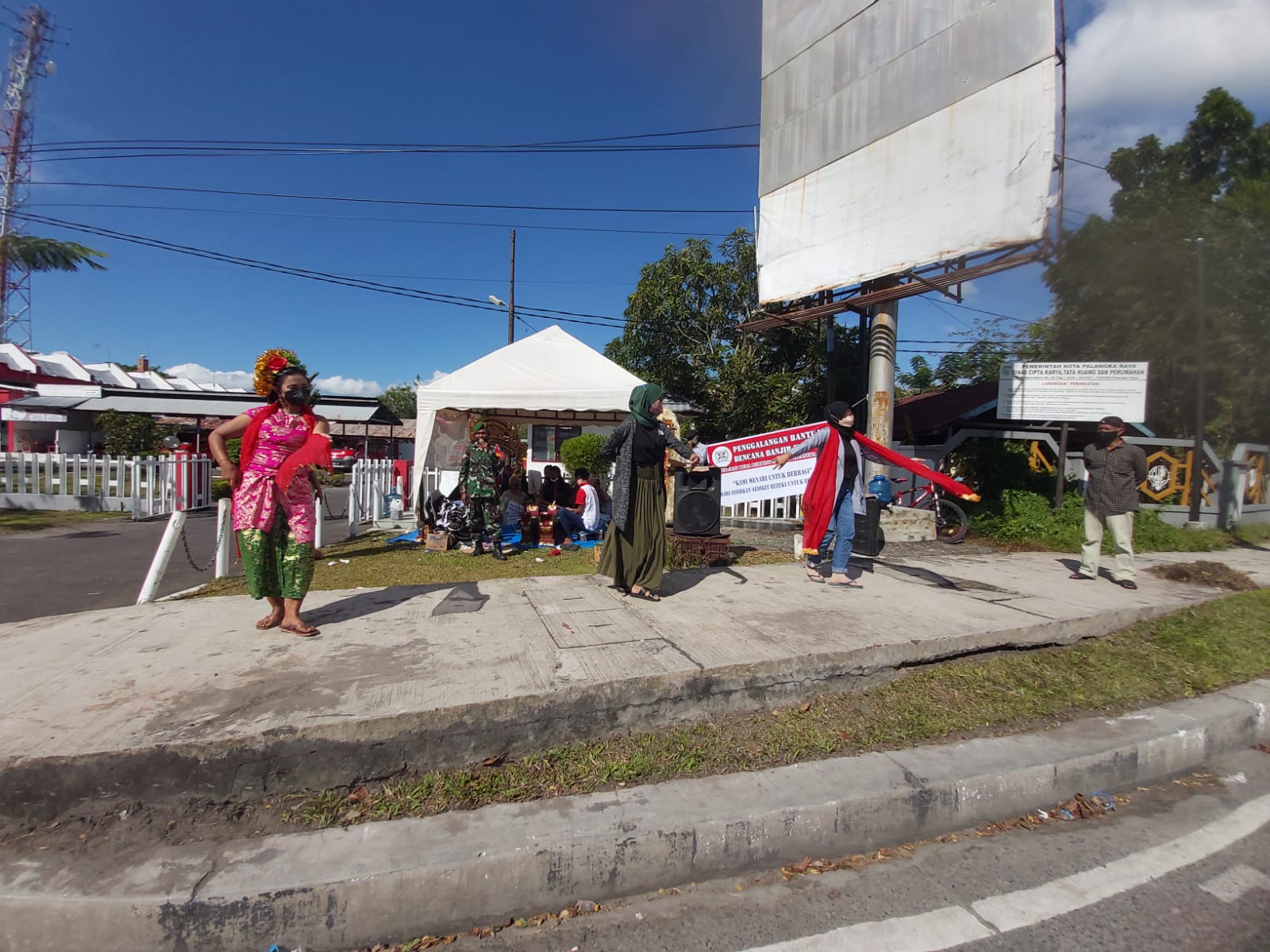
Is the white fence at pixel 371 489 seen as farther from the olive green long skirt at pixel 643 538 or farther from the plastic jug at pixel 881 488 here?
the plastic jug at pixel 881 488

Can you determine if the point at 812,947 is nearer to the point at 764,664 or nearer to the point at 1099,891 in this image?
the point at 1099,891

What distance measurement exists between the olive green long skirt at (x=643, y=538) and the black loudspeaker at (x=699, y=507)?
1.43 meters

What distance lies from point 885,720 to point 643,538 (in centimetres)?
211

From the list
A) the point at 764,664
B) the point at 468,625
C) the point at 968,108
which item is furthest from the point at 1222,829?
the point at 968,108

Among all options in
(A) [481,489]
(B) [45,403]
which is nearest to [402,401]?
(B) [45,403]

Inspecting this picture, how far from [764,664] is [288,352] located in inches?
142

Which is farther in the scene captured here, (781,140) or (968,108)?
(781,140)

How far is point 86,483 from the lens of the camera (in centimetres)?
1242

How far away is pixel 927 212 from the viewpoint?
8461 mm

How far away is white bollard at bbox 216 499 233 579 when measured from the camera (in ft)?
20.0

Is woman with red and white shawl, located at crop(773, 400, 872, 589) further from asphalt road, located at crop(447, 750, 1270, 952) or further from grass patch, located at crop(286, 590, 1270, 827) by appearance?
asphalt road, located at crop(447, 750, 1270, 952)

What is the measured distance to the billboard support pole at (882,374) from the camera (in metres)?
8.73

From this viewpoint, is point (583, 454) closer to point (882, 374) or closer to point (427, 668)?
point (882, 374)

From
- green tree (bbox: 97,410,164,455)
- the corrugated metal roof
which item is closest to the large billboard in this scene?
green tree (bbox: 97,410,164,455)
